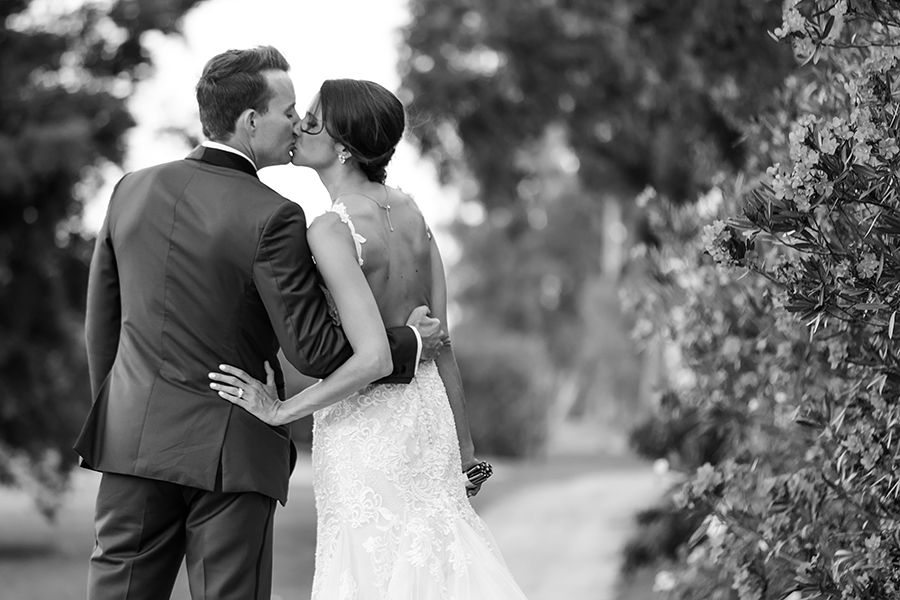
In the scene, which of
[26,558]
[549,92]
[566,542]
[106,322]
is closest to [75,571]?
[26,558]

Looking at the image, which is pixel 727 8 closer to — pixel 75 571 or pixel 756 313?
pixel 756 313

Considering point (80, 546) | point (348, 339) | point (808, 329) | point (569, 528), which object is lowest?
point (569, 528)

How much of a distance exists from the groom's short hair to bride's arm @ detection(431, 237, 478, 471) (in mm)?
781

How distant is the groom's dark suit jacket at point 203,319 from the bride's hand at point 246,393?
0.03m

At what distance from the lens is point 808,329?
163 inches

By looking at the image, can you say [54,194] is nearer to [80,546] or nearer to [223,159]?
[80,546]

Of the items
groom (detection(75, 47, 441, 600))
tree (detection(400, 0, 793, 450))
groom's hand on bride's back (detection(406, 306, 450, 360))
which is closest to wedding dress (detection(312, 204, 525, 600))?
groom's hand on bride's back (detection(406, 306, 450, 360))

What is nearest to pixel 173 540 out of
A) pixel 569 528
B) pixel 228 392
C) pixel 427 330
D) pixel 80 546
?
pixel 228 392

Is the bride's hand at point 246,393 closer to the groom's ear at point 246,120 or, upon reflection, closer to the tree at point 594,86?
the groom's ear at point 246,120

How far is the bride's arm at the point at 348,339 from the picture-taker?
10.8ft

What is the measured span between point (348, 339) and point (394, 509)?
1.93 feet

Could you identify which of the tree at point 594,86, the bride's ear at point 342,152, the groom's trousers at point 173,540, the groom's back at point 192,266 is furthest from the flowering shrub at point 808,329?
the groom's trousers at point 173,540

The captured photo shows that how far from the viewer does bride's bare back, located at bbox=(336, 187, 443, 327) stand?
3.53 metres

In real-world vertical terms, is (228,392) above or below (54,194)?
above
